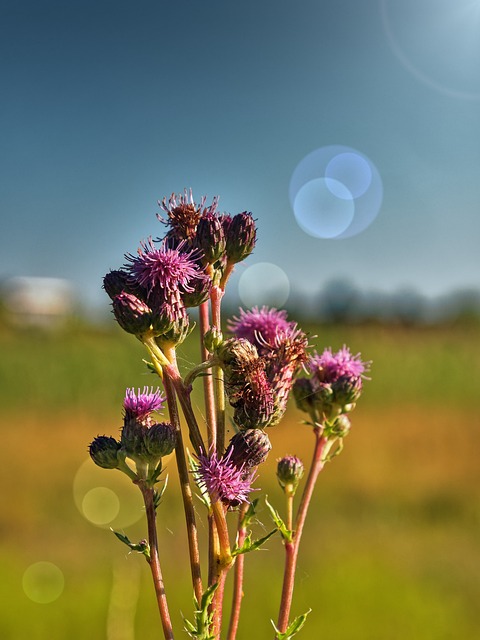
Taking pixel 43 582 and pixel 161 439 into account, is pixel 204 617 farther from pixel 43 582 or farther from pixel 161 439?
pixel 43 582

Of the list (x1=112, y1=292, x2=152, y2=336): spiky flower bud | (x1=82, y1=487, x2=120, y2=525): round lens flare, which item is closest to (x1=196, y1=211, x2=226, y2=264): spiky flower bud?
(x1=112, y1=292, x2=152, y2=336): spiky flower bud

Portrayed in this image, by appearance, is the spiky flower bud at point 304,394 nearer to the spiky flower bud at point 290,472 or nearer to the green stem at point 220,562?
the spiky flower bud at point 290,472

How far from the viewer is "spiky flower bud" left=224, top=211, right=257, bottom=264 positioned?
0.90 meters

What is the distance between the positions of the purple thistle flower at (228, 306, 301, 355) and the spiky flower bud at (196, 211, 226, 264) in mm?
150

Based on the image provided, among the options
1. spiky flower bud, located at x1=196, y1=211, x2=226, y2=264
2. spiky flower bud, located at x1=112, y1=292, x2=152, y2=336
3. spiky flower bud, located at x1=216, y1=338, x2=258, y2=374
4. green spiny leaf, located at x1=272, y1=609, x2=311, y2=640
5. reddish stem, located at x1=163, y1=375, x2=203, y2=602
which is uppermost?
spiky flower bud, located at x1=196, y1=211, x2=226, y2=264

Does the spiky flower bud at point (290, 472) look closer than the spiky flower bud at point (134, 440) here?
No

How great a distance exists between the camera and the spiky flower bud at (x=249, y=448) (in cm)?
76

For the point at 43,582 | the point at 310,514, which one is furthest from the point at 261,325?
the point at 310,514

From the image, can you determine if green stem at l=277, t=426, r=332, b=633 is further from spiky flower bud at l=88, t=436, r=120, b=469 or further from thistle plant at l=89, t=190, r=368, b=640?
spiky flower bud at l=88, t=436, r=120, b=469

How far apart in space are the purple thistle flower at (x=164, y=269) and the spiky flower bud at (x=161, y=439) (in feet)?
0.52

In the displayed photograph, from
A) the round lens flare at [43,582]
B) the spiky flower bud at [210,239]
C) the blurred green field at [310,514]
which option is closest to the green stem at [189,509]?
the blurred green field at [310,514]

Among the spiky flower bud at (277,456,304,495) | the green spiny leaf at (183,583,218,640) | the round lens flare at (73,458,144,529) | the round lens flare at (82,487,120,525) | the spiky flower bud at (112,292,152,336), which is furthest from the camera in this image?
the round lens flare at (82,487,120,525)

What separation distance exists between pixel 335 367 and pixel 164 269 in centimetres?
41

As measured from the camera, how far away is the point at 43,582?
5137mm
